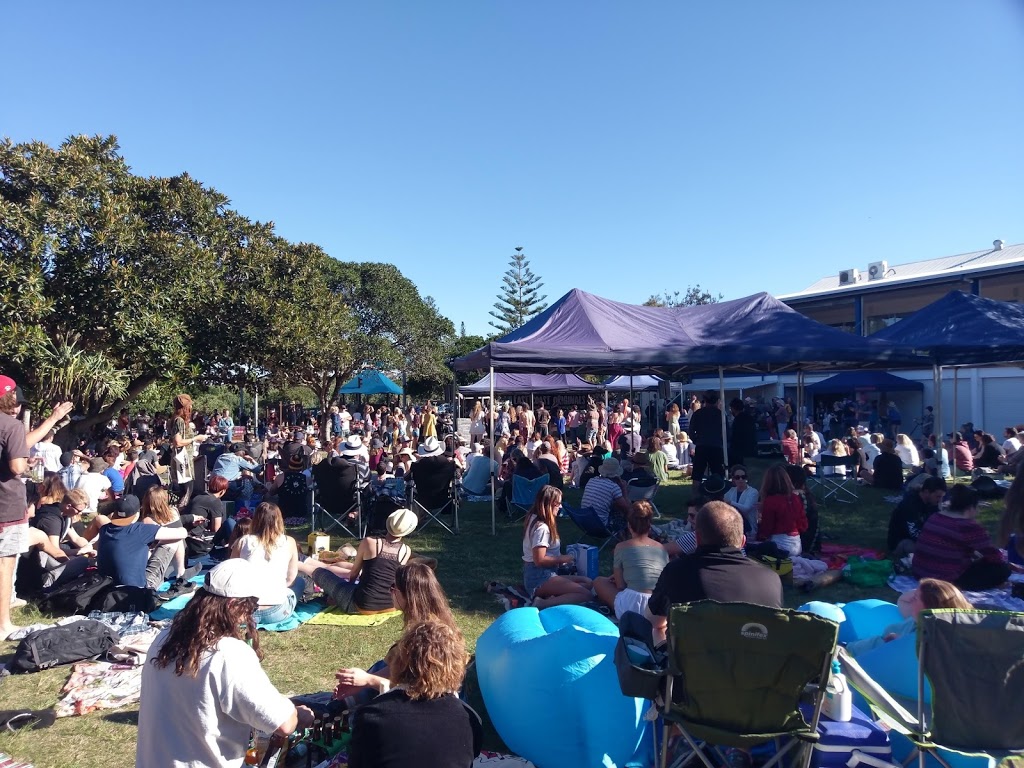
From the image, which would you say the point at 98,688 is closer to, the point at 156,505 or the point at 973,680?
the point at 156,505

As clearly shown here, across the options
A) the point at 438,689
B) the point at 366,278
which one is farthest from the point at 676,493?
the point at 366,278

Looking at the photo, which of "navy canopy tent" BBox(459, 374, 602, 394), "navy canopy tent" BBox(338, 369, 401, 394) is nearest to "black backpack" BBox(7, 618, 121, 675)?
"navy canopy tent" BBox(459, 374, 602, 394)

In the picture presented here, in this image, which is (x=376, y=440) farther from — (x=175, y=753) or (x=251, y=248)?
(x=175, y=753)

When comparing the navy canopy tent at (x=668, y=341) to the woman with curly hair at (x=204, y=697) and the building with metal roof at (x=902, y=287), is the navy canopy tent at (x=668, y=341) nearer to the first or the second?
the woman with curly hair at (x=204, y=697)

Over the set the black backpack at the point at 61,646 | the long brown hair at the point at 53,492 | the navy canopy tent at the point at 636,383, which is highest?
the navy canopy tent at the point at 636,383

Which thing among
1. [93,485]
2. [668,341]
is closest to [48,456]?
[93,485]

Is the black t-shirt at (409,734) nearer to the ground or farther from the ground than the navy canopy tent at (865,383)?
nearer to the ground

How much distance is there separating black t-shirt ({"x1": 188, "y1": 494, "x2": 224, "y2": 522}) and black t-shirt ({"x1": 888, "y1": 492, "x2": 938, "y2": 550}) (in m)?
7.32

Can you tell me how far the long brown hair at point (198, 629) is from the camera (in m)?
2.32

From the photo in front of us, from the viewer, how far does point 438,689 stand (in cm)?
221

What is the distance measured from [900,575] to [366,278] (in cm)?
2788

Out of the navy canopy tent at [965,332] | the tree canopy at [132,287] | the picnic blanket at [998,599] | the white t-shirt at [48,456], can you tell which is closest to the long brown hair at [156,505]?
the white t-shirt at [48,456]

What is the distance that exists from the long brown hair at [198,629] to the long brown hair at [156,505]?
390cm

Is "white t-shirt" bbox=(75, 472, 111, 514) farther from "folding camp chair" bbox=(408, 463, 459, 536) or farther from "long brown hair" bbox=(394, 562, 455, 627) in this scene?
"long brown hair" bbox=(394, 562, 455, 627)
